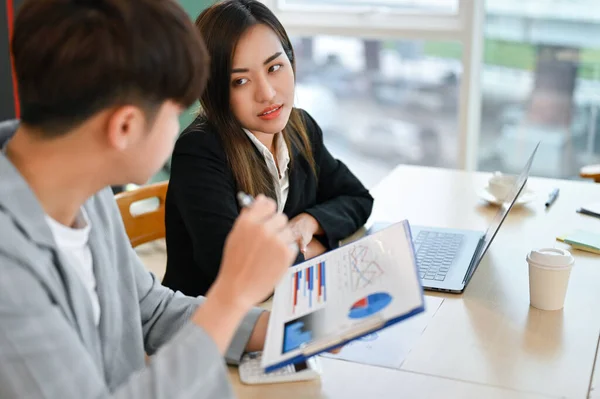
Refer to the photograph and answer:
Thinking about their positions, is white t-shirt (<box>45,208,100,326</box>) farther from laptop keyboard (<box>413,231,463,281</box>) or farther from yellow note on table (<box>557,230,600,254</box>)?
yellow note on table (<box>557,230,600,254</box>)

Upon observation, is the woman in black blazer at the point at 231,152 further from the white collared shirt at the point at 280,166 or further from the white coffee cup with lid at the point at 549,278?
the white coffee cup with lid at the point at 549,278

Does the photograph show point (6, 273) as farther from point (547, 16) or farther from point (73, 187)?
point (547, 16)

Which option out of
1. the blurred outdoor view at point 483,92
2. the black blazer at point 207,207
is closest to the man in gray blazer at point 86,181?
the black blazer at point 207,207

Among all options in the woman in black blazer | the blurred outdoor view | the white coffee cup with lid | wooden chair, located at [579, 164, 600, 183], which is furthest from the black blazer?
the blurred outdoor view

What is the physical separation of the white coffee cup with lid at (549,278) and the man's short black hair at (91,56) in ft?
2.53

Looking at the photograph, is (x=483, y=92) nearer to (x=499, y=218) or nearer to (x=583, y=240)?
(x=583, y=240)

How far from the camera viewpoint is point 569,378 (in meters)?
1.14

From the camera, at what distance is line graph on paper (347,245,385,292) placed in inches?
44.3

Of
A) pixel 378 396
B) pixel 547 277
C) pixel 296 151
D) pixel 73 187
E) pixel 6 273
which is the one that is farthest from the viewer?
pixel 296 151

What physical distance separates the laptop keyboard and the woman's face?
1.34 ft

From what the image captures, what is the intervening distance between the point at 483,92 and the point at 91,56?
268cm

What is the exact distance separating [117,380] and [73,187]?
12.7 inches

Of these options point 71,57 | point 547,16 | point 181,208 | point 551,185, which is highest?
point 71,57

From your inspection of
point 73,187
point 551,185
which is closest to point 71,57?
point 73,187
